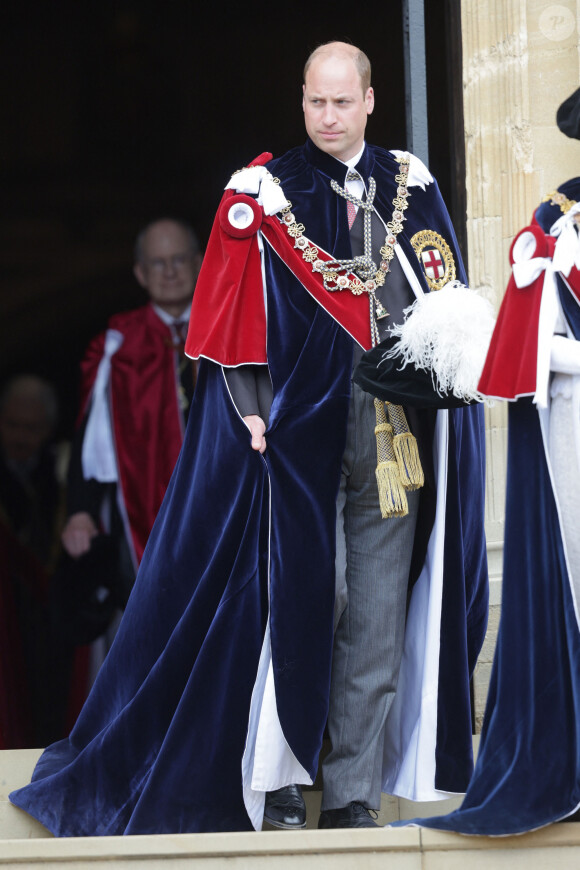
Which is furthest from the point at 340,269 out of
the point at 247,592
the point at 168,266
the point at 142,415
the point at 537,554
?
the point at 168,266

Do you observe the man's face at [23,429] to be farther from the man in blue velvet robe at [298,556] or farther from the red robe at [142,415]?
the man in blue velvet robe at [298,556]

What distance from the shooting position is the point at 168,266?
22.2 feet

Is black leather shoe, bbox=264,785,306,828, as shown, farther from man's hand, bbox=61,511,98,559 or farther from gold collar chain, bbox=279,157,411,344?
man's hand, bbox=61,511,98,559

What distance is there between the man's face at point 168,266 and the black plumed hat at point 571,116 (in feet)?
11.2

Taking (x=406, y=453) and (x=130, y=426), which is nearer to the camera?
(x=406, y=453)

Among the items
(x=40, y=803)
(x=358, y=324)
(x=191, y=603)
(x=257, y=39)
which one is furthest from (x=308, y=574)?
(x=257, y=39)

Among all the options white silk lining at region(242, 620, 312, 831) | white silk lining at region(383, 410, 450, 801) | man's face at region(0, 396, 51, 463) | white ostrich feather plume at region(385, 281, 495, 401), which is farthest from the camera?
man's face at region(0, 396, 51, 463)

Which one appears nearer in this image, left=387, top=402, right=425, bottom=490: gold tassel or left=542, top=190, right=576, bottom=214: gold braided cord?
left=542, top=190, right=576, bottom=214: gold braided cord

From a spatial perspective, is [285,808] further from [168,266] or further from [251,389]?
[168,266]

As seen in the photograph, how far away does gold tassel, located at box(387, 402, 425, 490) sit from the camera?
146 inches

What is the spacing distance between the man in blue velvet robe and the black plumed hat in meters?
0.62

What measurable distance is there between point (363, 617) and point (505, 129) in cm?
206

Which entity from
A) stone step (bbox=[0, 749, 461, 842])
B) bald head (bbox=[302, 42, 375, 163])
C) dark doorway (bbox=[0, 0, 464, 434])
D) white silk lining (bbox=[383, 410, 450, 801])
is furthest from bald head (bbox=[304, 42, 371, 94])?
dark doorway (bbox=[0, 0, 464, 434])

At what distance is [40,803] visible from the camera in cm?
386
